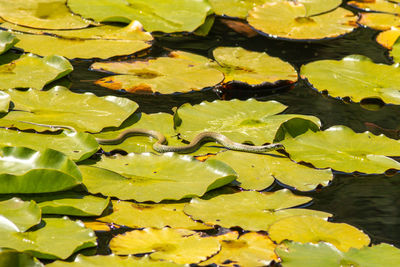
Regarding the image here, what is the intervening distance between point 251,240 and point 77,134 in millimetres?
1269

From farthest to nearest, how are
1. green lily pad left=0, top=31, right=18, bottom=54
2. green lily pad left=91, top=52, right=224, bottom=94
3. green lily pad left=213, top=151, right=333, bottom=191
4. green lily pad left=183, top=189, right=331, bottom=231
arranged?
green lily pad left=0, top=31, right=18, bottom=54 → green lily pad left=91, top=52, right=224, bottom=94 → green lily pad left=213, top=151, right=333, bottom=191 → green lily pad left=183, top=189, right=331, bottom=231

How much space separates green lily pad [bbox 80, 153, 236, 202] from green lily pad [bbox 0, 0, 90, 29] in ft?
7.56

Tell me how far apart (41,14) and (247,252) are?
3.63m

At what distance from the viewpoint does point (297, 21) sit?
611 cm

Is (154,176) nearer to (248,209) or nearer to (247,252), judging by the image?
(248,209)

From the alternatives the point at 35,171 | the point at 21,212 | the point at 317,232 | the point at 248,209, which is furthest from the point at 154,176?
the point at 317,232

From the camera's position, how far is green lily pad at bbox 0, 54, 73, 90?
4520 millimetres

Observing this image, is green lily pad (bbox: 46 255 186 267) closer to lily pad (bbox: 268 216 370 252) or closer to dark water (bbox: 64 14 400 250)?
dark water (bbox: 64 14 400 250)

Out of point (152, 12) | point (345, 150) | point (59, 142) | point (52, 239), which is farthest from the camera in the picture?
point (152, 12)

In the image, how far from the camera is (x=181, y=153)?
4.00 m

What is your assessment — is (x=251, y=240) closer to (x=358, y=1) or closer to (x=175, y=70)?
(x=175, y=70)

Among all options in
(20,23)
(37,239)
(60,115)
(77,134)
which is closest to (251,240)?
(37,239)

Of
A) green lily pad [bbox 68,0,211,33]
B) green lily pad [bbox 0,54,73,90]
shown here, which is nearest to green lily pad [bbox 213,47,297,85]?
green lily pad [bbox 68,0,211,33]

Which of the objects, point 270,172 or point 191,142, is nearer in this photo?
point 270,172
